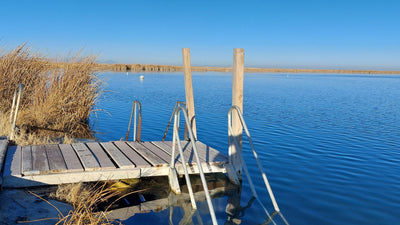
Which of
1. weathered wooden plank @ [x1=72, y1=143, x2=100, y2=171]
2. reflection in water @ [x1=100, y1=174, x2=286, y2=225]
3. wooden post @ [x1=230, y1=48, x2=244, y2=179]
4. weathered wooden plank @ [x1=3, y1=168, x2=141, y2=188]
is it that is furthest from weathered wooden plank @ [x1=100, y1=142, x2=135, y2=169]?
wooden post @ [x1=230, y1=48, x2=244, y2=179]

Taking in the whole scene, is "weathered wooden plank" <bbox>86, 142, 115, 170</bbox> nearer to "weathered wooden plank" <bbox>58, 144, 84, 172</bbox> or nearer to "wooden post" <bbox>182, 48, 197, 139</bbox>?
"weathered wooden plank" <bbox>58, 144, 84, 172</bbox>

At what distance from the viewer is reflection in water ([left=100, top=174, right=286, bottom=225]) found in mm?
5250

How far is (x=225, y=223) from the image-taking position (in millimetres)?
5188

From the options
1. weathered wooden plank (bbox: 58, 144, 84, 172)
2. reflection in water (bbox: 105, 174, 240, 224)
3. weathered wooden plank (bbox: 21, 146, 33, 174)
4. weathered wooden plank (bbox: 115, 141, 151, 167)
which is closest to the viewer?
weathered wooden plank (bbox: 21, 146, 33, 174)

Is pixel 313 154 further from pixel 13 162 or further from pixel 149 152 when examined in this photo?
pixel 13 162

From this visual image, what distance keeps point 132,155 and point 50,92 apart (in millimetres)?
4586

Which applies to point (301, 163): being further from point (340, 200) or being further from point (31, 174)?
point (31, 174)

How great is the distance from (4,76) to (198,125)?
623cm

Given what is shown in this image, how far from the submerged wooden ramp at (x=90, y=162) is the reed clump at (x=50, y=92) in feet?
9.53

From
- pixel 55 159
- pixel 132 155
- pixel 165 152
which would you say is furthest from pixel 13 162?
pixel 165 152

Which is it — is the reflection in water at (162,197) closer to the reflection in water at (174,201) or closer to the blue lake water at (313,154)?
the reflection in water at (174,201)

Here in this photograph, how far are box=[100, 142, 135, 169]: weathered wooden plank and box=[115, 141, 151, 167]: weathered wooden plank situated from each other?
0.30 ft

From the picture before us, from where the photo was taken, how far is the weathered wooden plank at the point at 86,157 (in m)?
5.55

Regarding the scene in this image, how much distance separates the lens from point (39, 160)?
5734mm
